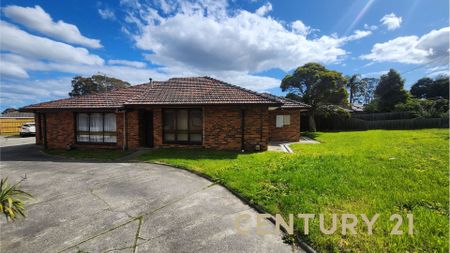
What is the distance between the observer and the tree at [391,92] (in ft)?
90.7

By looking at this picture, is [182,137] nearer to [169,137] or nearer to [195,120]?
[169,137]

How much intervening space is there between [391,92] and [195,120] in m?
29.3

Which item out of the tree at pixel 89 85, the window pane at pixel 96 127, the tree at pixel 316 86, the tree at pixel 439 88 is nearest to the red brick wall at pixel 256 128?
the window pane at pixel 96 127

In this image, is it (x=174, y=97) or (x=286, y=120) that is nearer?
(x=174, y=97)

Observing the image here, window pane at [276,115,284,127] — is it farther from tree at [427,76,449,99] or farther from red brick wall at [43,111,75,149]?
tree at [427,76,449,99]

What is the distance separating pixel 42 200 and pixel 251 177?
480 centimetres

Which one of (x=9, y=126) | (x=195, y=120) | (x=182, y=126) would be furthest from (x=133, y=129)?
(x=9, y=126)

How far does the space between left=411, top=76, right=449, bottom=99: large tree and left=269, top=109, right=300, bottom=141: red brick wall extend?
39.3 m

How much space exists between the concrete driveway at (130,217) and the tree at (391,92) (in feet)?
102

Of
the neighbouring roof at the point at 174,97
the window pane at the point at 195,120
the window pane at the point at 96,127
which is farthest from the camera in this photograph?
the window pane at the point at 96,127

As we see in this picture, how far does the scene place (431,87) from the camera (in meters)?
41.3

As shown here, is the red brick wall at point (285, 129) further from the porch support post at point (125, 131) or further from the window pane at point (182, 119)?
the porch support post at point (125, 131)

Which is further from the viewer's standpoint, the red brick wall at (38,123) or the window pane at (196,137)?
the red brick wall at (38,123)

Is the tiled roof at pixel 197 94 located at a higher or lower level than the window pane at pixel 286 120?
higher
